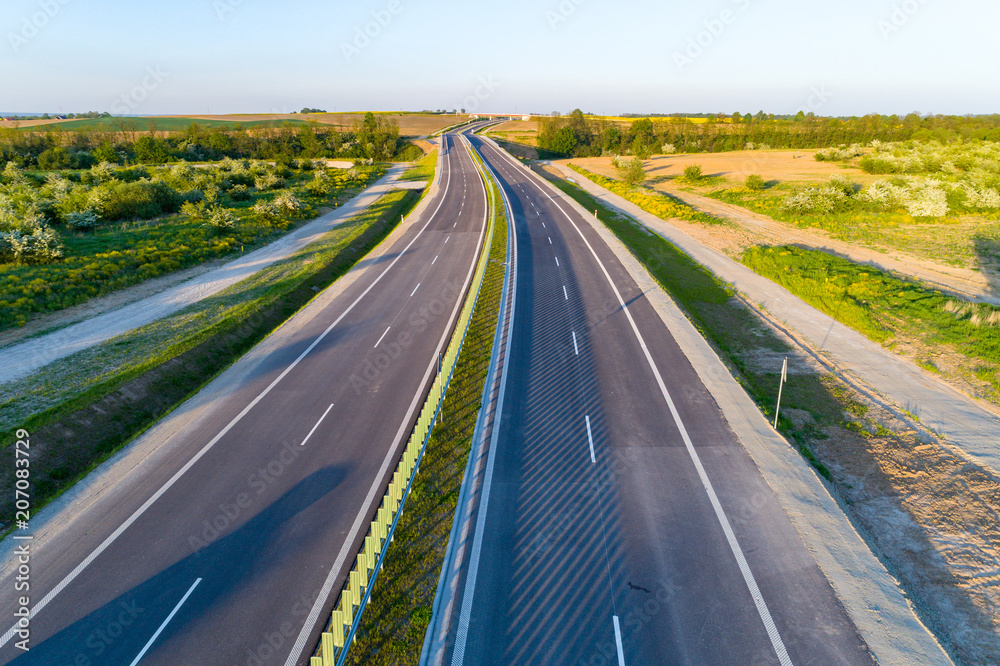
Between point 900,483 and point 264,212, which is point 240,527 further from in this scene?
point 264,212

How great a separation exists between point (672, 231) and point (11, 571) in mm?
42935

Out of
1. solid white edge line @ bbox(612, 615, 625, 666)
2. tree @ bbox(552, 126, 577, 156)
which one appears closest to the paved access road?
solid white edge line @ bbox(612, 615, 625, 666)

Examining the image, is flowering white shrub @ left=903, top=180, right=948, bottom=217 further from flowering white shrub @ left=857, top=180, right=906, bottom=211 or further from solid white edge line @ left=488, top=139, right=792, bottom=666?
solid white edge line @ left=488, top=139, right=792, bottom=666

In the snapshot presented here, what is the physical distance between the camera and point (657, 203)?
49844 mm

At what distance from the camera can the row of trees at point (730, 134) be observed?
10194 cm

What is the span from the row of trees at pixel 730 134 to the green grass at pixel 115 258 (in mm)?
79291

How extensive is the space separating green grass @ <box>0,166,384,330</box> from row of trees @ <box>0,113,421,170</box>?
43002 millimetres

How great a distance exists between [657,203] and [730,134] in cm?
8460

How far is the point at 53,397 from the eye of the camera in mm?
15297

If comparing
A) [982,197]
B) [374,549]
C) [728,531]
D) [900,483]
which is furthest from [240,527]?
[982,197]

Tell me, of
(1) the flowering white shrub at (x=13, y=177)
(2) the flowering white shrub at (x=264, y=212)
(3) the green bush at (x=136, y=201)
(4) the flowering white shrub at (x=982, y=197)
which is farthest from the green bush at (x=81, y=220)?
(4) the flowering white shrub at (x=982, y=197)

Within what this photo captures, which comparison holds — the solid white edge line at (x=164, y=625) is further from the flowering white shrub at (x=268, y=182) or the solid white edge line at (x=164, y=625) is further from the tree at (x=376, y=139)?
the tree at (x=376, y=139)

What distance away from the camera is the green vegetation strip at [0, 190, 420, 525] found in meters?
13.2

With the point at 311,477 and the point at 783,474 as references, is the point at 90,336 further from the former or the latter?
the point at 783,474
